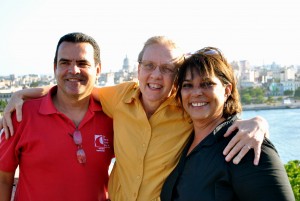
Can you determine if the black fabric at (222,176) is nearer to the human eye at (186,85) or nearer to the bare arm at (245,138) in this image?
the bare arm at (245,138)

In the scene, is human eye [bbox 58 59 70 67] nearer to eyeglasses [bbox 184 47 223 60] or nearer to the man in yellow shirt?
the man in yellow shirt

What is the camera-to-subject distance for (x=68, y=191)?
1134 mm

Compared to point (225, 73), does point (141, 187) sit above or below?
below

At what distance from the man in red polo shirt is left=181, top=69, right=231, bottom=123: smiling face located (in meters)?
0.31

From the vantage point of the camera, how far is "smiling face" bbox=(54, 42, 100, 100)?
1.18 meters

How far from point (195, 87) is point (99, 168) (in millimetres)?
370

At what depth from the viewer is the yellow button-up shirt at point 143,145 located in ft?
3.56

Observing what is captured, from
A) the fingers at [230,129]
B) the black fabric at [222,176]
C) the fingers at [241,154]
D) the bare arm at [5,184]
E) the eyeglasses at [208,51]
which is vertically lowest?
the bare arm at [5,184]

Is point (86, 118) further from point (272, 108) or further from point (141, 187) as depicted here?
point (272, 108)

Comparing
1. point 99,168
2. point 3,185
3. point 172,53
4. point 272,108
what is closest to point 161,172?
point 99,168

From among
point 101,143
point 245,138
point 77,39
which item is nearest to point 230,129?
point 245,138

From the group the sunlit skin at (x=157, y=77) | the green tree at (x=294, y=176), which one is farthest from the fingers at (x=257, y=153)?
the green tree at (x=294, y=176)

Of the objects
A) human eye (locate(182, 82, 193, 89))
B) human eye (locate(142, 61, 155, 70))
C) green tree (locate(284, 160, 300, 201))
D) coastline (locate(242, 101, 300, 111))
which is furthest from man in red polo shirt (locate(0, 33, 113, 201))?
coastline (locate(242, 101, 300, 111))

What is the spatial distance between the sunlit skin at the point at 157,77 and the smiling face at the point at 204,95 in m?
0.10
